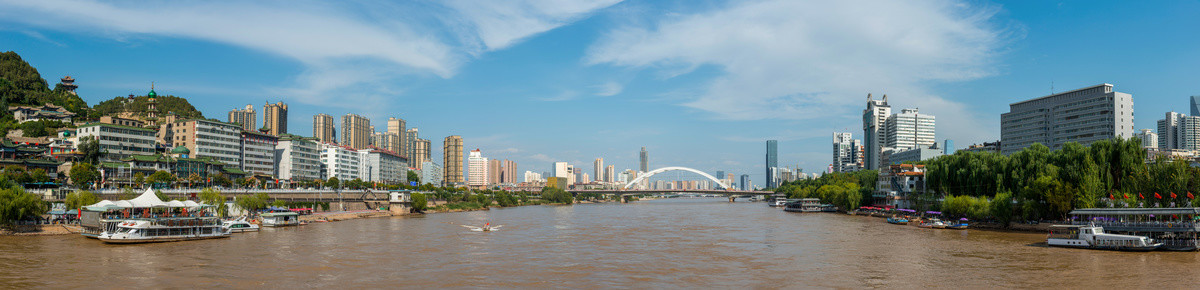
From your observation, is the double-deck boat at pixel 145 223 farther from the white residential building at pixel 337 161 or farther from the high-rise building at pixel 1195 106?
the high-rise building at pixel 1195 106

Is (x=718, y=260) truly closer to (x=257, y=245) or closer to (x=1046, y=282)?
(x=1046, y=282)

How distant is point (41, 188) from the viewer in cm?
6116

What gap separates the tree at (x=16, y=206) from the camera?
4456 cm

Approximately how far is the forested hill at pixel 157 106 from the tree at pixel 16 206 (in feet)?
230

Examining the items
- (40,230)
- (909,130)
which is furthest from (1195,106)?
(40,230)

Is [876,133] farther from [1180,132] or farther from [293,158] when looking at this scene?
[293,158]

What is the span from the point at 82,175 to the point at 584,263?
54.1m

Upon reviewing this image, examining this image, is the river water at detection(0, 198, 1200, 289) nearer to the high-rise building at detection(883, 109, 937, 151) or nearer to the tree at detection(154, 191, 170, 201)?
the tree at detection(154, 191, 170, 201)

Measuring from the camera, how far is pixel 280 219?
61.5 metres

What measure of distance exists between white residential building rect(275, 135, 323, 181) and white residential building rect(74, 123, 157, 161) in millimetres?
29315

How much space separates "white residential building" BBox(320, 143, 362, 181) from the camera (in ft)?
440

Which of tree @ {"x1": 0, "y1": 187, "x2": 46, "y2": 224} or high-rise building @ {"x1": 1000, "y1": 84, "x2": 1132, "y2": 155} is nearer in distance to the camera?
tree @ {"x1": 0, "y1": 187, "x2": 46, "y2": 224}

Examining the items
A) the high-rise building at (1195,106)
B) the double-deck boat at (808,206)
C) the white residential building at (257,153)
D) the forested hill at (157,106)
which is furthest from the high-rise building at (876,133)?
the forested hill at (157,106)

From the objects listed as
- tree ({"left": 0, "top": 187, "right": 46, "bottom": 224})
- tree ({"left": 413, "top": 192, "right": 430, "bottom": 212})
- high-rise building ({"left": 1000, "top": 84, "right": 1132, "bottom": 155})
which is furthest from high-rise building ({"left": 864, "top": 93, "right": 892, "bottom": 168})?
tree ({"left": 0, "top": 187, "right": 46, "bottom": 224})
